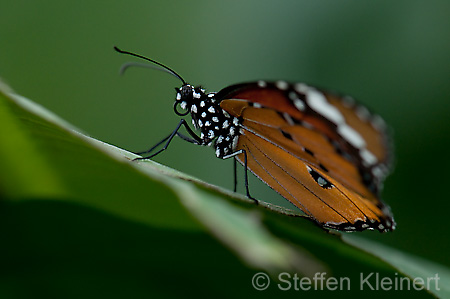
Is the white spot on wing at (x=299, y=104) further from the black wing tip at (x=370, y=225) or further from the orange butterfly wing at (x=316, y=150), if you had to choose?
the black wing tip at (x=370, y=225)

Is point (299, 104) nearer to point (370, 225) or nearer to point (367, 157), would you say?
point (367, 157)

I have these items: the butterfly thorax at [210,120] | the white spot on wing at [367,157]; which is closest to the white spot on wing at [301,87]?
the white spot on wing at [367,157]

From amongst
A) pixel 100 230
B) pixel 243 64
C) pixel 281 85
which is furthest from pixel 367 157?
pixel 243 64

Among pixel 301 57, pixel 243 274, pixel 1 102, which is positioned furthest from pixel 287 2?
pixel 1 102

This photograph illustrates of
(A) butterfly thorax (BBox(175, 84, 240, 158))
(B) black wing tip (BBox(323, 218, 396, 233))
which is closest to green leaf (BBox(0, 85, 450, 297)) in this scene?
(B) black wing tip (BBox(323, 218, 396, 233))

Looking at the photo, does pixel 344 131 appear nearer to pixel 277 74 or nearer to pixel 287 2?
pixel 277 74
